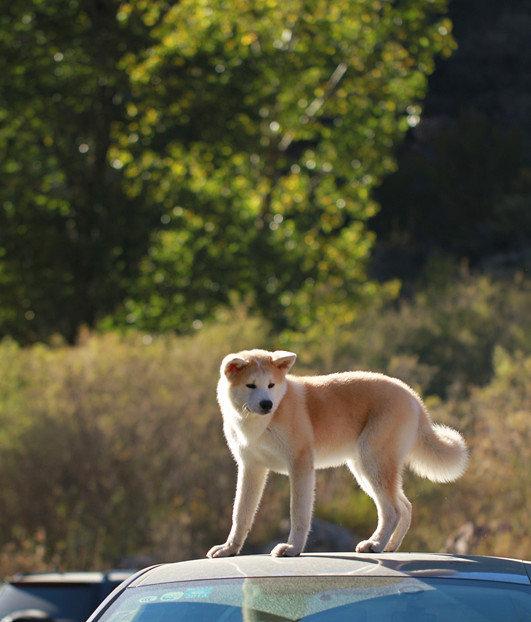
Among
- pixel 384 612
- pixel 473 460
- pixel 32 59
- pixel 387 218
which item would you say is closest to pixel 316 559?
pixel 384 612

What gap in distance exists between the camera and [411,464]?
7449 mm

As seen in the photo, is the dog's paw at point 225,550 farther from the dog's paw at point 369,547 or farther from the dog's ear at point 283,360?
the dog's ear at point 283,360

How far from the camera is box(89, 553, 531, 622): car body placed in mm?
4906

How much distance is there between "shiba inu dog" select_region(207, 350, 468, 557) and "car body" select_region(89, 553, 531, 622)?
1.33 meters

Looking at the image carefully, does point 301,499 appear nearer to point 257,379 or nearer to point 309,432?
point 309,432

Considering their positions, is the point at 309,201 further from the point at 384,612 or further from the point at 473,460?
the point at 384,612

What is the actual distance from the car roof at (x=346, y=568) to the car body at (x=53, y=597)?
516cm

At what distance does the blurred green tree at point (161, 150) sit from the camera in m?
26.1

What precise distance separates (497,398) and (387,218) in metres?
22.5

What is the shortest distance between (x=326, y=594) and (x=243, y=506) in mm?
1834

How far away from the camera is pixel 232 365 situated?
684 cm

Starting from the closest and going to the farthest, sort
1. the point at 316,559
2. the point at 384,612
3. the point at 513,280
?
the point at 384,612 < the point at 316,559 < the point at 513,280

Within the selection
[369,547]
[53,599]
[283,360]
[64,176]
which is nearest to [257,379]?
[283,360]

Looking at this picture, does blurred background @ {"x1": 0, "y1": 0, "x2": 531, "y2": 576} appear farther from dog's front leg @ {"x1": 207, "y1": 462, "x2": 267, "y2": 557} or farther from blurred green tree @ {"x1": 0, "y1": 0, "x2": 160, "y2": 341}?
dog's front leg @ {"x1": 207, "y1": 462, "x2": 267, "y2": 557}
